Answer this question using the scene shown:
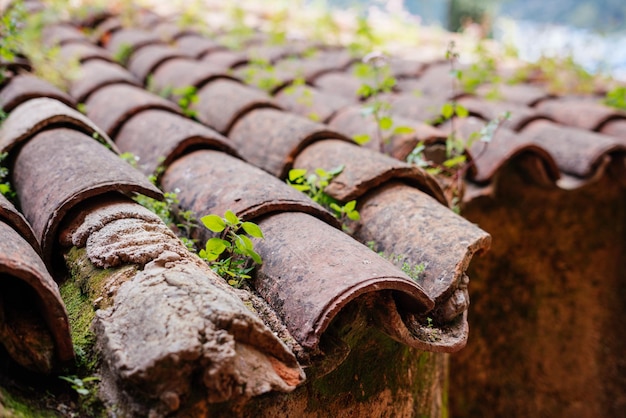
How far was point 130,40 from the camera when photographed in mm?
4660

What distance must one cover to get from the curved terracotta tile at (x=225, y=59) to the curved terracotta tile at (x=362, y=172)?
2.12m

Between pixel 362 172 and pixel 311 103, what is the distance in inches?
57.1

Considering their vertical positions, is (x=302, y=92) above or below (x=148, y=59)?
below

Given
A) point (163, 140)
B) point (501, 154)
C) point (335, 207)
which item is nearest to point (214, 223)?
point (335, 207)

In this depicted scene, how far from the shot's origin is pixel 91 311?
4.90ft

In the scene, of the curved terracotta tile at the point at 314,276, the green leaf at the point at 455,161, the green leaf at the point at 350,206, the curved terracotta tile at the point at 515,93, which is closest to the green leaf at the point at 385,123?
the green leaf at the point at 455,161

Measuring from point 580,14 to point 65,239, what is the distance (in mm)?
18953

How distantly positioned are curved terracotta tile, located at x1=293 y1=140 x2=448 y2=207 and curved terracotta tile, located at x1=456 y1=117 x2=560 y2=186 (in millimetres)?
712

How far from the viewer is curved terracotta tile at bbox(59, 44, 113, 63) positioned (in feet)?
12.8

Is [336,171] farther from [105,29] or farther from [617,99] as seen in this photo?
[105,29]

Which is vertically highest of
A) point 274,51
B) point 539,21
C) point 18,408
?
point 274,51

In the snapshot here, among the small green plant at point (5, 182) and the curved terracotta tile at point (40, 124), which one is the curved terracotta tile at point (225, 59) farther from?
the small green plant at point (5, 182)

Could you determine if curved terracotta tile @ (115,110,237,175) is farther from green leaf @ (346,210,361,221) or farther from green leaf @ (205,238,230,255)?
green leaf @ (205,238,230,255)

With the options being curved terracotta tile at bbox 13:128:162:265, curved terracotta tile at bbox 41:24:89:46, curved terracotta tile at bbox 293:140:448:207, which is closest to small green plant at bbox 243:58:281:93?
curved terracotta tile at bbox 41:24:89:46
